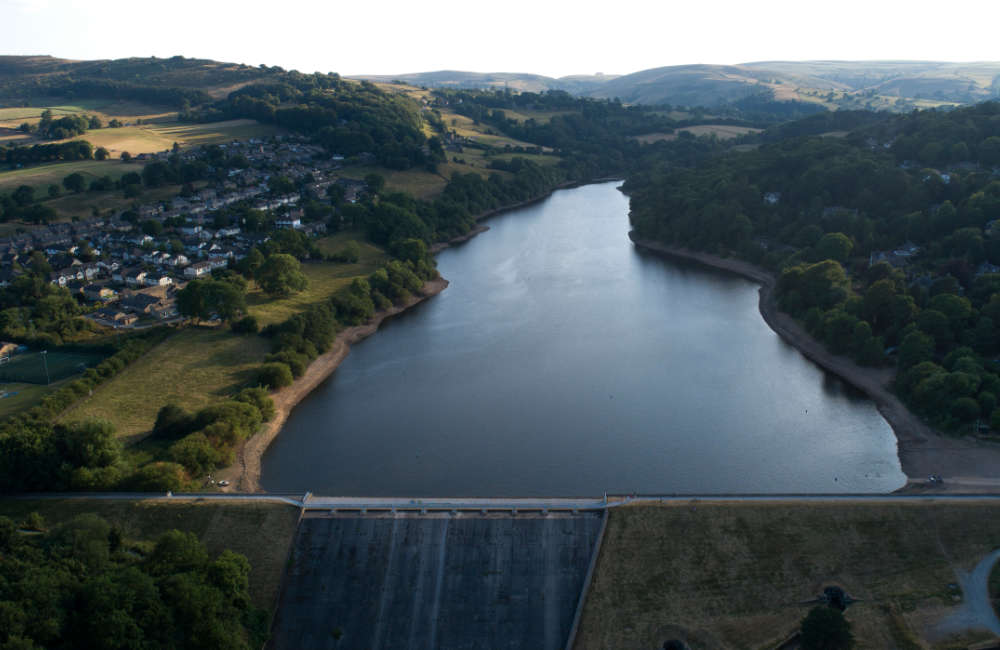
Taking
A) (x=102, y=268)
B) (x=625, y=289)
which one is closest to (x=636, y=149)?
(x=625, y=289)

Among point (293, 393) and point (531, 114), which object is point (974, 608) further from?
point (531, 114)

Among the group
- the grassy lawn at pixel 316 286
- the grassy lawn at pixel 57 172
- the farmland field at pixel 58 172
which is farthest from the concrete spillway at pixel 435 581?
the farmland field at pixel 58 172

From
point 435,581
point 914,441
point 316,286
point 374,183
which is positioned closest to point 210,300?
point 316,286

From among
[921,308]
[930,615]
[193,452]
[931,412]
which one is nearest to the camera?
[930,615]

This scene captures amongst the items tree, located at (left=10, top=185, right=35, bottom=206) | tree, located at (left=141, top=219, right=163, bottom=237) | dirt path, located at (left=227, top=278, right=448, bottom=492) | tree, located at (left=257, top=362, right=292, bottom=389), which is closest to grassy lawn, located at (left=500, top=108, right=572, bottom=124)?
tree, located at (left=141, top=219, right=163, bottom=237)

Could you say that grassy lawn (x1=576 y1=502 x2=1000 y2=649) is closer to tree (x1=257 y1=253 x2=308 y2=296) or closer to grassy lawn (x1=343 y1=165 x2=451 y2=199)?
tree (x1=257 y1=253 x2=308 y2=296)

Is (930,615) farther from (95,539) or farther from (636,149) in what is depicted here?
(636,149)

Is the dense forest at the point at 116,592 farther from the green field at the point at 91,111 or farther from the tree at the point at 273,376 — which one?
the green field at the point at 91,111
